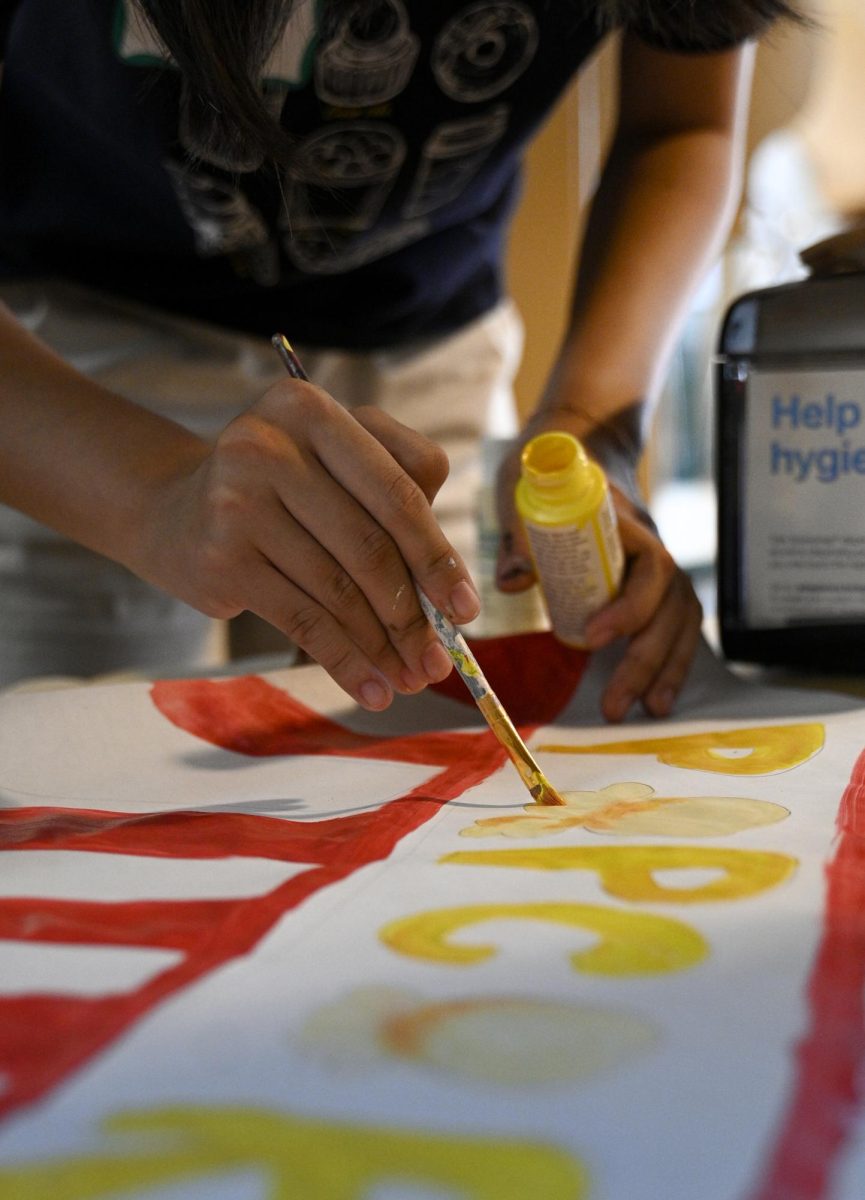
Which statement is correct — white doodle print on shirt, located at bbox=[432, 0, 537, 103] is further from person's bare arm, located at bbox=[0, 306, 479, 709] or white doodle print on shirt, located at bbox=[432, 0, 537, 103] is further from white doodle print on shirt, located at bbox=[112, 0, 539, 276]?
person's bare arm, located at bbox=[0, 306, 479, 709]

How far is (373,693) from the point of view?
A: 551 millimetres

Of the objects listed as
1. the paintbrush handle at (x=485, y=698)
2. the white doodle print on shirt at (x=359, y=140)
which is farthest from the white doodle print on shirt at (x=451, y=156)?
the paintbrush handle at (x=485, y=698)

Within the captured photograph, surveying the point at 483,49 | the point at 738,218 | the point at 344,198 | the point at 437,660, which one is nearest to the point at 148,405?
the point at 344,198

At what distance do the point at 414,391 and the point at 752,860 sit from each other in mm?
672

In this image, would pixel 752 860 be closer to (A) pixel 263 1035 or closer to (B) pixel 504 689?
(A) pixel 263 1035

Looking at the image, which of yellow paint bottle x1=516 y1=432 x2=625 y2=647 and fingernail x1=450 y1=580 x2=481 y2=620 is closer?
fingernail x1=450 y1=580 x2=481 y2=620

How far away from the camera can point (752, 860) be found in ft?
1.38

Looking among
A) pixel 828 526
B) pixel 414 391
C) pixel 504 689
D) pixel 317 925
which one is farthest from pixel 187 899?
pixel 414 391

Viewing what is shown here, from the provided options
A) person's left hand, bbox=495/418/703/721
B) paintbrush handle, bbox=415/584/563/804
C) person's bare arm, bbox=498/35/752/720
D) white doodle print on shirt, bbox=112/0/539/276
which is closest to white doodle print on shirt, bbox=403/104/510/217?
white doodle print on shirt, bbox=112/0/539/276

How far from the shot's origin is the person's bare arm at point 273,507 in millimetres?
507

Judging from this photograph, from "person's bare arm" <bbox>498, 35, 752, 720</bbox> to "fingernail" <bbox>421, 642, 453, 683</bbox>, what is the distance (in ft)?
0.60

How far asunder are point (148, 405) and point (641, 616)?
439mm

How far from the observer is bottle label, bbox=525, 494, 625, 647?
0.64 meters

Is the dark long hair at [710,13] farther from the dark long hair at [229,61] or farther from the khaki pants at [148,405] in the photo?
the khaki pants at [148,405]
